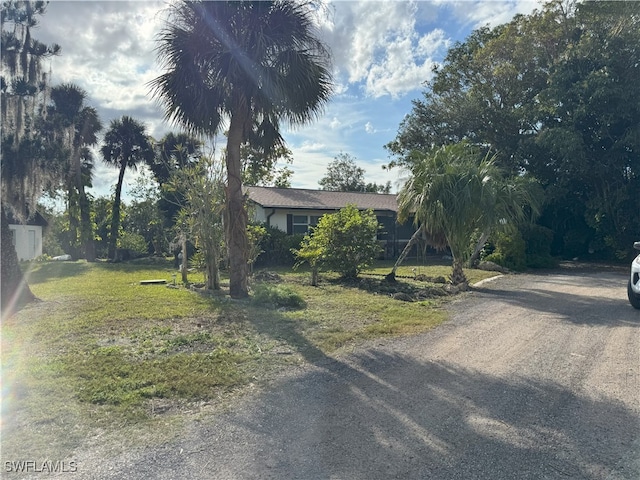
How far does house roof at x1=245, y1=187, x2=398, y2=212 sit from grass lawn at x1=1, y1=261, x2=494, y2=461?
10.5 m

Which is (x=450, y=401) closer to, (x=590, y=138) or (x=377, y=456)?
(x=377, y=456)

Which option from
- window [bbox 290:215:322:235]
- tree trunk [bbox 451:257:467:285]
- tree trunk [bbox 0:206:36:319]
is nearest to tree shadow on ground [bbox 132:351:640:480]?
tree trunk [bbox 0:206:36:319]

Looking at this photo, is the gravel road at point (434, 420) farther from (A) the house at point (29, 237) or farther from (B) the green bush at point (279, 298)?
(A) the house at point (29, 237)

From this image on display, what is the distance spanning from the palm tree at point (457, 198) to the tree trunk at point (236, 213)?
15.9ft

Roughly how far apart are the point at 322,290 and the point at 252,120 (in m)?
4.57

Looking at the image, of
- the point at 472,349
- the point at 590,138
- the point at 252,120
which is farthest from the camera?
the point at 590,138

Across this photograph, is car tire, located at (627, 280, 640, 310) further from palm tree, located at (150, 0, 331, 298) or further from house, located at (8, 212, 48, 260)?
house, located at (8, 212, 48, 260)

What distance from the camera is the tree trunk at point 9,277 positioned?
913 centimetres

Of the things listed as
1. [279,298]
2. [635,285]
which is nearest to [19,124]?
[279,298]

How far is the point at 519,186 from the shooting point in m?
14.7

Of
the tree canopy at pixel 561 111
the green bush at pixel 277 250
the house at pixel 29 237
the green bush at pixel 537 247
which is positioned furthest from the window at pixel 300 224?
the house at pixel 29 237

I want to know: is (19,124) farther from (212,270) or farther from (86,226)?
(86,226)

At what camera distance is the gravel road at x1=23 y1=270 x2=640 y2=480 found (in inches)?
123

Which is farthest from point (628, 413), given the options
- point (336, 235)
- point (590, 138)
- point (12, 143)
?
point (590, 138)
